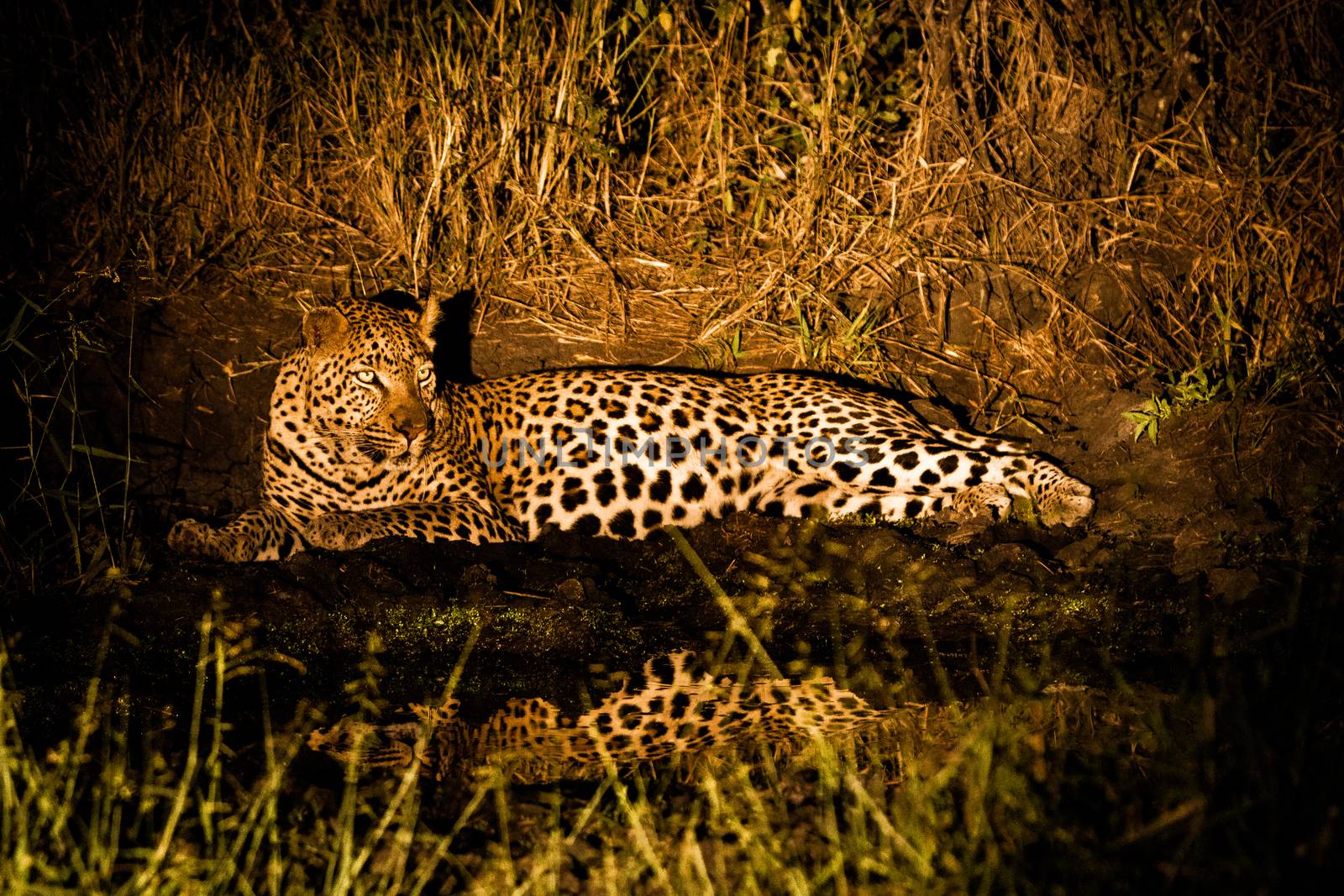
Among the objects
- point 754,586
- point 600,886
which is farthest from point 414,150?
point 600,886

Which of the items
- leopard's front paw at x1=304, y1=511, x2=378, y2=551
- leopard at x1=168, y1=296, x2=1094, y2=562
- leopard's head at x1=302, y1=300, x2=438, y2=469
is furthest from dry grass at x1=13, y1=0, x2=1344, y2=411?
leopard's front paw at x1=304, y1=511, x2=378, y2=551

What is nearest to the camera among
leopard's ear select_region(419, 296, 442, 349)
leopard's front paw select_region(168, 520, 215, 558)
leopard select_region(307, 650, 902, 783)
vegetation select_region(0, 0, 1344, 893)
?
leopard select_region(307, 650, 902, 783)

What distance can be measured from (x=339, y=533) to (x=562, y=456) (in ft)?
3.90

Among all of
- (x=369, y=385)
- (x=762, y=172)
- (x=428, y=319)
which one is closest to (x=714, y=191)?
(x=762, y=172)

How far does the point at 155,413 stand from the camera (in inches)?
253

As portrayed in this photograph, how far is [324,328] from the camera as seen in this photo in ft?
18.2

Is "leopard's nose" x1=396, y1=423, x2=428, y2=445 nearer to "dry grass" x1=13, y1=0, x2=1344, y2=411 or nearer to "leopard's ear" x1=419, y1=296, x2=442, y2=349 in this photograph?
"leopard's ear" x1=419, y1=296, x2=442, y2=349

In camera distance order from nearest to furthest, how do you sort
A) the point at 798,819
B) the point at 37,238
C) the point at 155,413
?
the point at 798,819 < the point at 155,413 < the point at 37,238

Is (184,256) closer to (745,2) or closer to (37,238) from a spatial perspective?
(37,238)

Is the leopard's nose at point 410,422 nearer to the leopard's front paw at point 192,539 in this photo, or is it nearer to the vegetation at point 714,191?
the leopard's front paw at point 192,539

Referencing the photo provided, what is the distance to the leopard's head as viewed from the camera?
18.1ft

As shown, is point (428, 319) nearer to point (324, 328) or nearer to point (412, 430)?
point (324, 328)

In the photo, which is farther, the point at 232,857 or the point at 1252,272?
the point at 1252,272

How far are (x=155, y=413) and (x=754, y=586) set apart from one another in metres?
3.58
